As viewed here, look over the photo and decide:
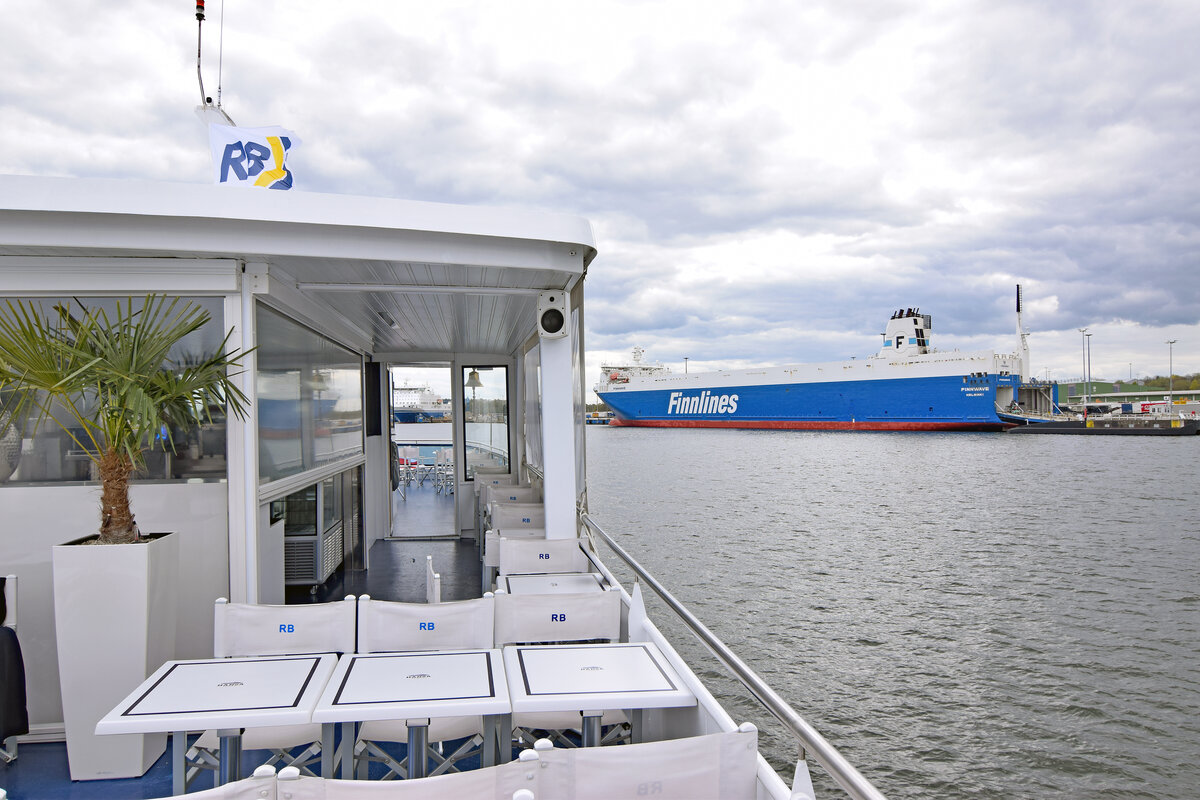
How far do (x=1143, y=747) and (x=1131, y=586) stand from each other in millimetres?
4988

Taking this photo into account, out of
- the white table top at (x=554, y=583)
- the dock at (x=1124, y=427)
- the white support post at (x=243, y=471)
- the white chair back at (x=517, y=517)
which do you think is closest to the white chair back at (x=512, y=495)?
the white chair back at (x=517, y=517)

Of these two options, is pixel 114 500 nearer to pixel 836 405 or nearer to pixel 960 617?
pixel 960 617

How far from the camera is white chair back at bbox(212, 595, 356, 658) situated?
2.06 meters

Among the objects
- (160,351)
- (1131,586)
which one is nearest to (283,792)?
(160,351)

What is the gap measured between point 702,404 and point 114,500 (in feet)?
150

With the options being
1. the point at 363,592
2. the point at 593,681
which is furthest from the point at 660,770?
the point at 363,592

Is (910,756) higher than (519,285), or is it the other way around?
(519,285)

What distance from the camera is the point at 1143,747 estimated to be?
17.6 ft

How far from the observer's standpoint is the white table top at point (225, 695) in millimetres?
1498

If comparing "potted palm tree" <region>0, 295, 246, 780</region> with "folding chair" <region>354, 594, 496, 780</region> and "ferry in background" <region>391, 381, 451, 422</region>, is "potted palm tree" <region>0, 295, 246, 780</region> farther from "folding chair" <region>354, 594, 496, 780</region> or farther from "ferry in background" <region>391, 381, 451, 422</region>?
"ferry in background" <region>391, 381, 451, 422</region>

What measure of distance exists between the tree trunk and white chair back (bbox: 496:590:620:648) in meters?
1.22

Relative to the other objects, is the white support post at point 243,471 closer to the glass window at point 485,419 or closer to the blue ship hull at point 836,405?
the glass window at point 485,419

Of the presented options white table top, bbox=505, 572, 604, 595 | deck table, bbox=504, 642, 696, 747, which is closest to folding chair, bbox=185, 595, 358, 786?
deck table, bbox=504, 642, 696, 747

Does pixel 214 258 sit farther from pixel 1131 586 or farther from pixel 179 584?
pixel 1131 586
